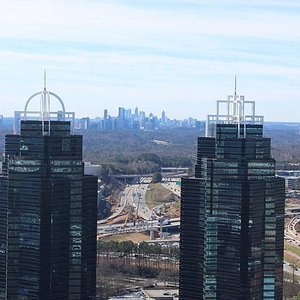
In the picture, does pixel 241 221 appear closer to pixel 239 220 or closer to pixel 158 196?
pixel 239 220

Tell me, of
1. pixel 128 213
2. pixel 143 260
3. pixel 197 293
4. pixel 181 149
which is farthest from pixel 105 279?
pixel 181 149

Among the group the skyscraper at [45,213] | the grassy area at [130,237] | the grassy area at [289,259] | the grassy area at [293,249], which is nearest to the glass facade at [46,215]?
the skyscraper at [45,213]

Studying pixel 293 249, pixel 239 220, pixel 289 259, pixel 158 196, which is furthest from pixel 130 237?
pixel 239 220

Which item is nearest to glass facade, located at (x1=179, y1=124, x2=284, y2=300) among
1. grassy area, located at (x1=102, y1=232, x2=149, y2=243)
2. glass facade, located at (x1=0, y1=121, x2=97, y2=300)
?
glass facade, located at (x1=0, y1=121, x2=97, y2=300)

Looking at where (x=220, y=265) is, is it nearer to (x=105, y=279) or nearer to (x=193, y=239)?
(x=193, y=239)

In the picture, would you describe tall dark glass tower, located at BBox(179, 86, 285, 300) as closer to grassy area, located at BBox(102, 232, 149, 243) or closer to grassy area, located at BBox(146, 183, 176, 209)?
grassy area, located at BBox(102, 232, 149, 243)

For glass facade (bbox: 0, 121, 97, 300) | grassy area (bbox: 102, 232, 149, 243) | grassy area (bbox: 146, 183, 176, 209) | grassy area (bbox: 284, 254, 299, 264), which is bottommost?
grassy area (bbox: 284, 254, 299, 264)
